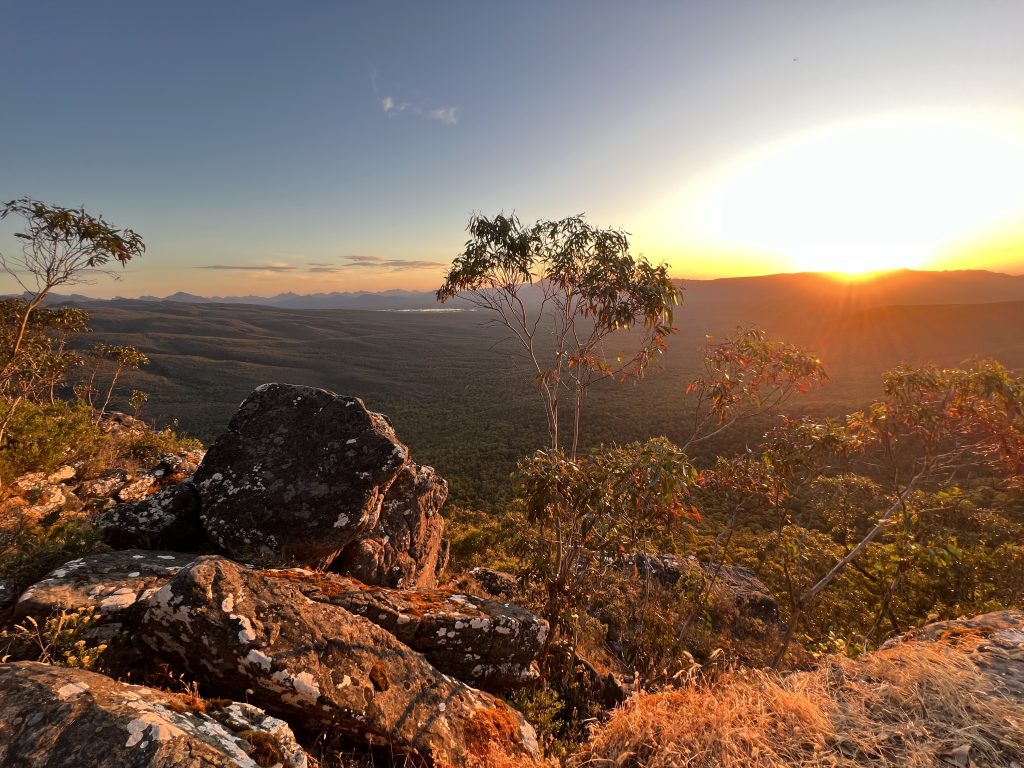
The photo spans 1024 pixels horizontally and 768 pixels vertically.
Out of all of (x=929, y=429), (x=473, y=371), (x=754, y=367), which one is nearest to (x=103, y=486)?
(x=754, y=367)

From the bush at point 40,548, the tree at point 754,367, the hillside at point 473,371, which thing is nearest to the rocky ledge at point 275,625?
the bush at point 40,548

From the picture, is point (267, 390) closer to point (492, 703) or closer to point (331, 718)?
point (331, 718)

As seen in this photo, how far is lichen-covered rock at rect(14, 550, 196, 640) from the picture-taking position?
4613 millimetres

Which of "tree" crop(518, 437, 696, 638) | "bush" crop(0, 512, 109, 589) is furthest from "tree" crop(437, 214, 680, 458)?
"bush" crop(0, 512, 109, 589)

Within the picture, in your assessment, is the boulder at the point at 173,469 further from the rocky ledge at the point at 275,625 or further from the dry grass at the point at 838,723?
the dry grass at the point at 838,723

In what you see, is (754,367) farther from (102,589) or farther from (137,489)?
(137,489)

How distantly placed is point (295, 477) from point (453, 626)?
3985 mm

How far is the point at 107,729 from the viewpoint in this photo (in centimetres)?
280

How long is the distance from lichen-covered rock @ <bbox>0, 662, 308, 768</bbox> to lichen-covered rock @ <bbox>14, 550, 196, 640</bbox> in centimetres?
156

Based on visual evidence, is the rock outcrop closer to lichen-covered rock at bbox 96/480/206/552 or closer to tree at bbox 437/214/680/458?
tree at bbox 437/214/680/458

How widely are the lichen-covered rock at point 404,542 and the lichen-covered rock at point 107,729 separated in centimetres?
460

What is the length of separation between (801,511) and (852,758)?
29071 mm

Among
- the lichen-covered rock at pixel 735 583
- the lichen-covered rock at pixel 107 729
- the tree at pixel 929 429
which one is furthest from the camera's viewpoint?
the lichen-covered rock at pixel 735 583

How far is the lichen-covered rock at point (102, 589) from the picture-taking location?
461 centimetres
